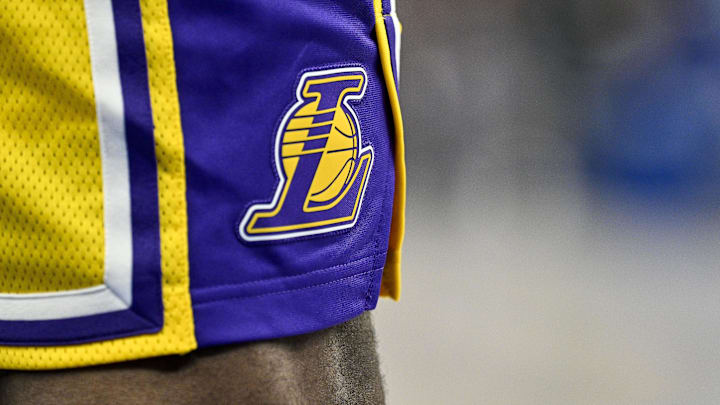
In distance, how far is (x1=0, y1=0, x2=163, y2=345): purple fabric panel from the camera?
355 mm

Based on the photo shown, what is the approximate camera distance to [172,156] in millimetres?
358

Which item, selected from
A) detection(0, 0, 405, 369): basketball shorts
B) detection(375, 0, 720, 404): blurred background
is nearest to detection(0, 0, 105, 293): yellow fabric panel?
detection(0, 0, 405, 369): basketball shorts

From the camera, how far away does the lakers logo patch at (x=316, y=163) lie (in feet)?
1.26

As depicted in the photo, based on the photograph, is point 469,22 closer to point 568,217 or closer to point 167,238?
point 568,217

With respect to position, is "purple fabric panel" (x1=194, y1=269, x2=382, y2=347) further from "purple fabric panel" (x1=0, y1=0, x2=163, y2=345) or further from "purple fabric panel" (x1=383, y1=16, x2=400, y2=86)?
"purple fabric panel" (x1=383, y1=16, x2=400, y2=86)

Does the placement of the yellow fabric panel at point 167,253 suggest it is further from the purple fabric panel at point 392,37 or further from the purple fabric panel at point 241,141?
the purple fabric panel at point 392,37

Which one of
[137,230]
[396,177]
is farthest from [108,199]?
[396,177]

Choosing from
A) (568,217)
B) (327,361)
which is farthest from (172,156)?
(568,217)

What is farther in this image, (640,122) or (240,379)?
(640,122)

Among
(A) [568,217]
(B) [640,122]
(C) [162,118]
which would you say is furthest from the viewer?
(B) [640,122]

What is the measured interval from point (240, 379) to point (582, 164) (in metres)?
2.14

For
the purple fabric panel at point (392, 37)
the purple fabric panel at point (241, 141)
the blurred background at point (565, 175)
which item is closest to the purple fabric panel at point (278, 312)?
the purple fabric panel at point (241, 141)

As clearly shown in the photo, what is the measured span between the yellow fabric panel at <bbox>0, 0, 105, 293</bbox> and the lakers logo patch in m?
0.07

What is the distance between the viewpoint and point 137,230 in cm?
36
